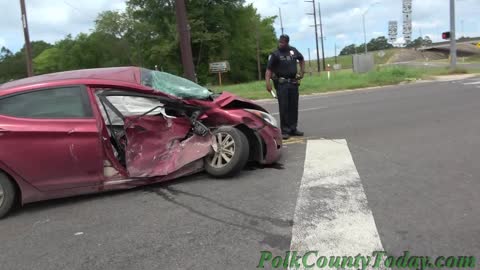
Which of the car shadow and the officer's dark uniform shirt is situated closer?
the car shadow

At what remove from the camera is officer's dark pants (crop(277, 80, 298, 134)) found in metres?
7.94

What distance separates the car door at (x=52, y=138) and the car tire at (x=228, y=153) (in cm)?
129

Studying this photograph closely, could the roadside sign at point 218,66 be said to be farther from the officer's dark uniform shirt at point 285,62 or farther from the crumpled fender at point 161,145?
the crumpled fender at point 161,145

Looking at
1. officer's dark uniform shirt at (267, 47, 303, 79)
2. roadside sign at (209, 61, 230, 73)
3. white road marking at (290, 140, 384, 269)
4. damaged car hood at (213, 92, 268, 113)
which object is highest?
roadside sign at (209, 61, 230, 73)

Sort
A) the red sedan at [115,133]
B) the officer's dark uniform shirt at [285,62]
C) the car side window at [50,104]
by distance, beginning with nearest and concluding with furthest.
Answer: the red sedan at [115,133]
the car side window at [50,104]
the officer's dark uniform shirt at [285,62]

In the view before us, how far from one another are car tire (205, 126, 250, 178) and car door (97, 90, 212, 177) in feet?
0.41

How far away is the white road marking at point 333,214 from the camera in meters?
3.59

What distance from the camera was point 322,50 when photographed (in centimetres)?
6494

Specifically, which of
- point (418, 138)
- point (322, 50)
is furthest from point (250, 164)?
point (322, 50)

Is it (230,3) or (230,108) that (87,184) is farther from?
(230,3)

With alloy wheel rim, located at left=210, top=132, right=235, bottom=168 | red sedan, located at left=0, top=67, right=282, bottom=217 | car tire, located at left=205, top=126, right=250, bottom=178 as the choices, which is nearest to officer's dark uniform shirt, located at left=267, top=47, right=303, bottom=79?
red sedan, located at left=0, top=67, right=282, bottom=217

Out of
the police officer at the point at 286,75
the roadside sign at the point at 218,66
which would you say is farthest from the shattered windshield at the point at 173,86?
the roadside sign at the point at 218,66

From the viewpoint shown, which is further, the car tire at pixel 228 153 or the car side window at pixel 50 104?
the car tire at pixel 228 153

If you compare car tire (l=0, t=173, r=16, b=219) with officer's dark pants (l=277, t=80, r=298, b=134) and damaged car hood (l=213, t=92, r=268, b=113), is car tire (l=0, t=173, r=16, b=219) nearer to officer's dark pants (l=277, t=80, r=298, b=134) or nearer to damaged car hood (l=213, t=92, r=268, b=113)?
damaged car hood (l=213, t=92, r=268, b=113)
